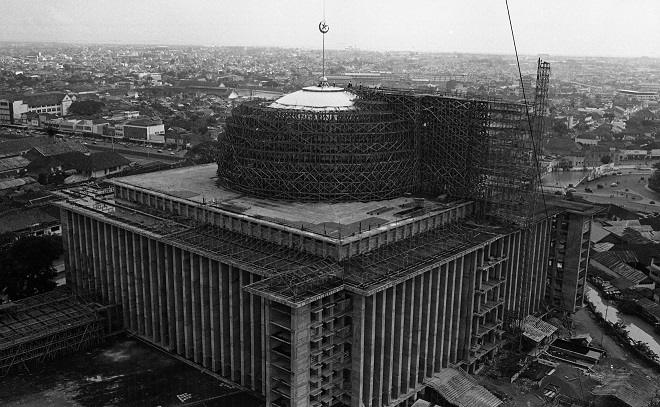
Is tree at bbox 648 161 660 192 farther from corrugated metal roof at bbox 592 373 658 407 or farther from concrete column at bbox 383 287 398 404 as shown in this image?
concrete column at bbox 383 287 398 404

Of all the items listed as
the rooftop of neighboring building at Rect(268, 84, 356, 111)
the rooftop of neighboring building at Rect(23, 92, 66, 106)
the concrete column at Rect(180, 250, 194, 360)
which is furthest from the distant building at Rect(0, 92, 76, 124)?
the concrete column at Rect(180, 250, 194, 360)

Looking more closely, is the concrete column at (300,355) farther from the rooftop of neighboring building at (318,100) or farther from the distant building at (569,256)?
the distant building at (569,256)

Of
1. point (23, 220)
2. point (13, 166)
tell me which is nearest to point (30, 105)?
point (13, 166)

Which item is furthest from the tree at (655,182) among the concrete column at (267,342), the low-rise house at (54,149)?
the low-rise house at (54,149)

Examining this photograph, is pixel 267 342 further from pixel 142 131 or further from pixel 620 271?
pixel 142 131

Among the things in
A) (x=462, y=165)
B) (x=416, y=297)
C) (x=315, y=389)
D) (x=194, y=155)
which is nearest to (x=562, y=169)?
(x=194, y=155)

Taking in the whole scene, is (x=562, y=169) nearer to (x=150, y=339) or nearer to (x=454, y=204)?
(x=454, y=204)

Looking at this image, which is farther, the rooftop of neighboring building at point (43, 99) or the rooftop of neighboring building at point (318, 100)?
the rooftop of neighboring building at point (43, 99)
